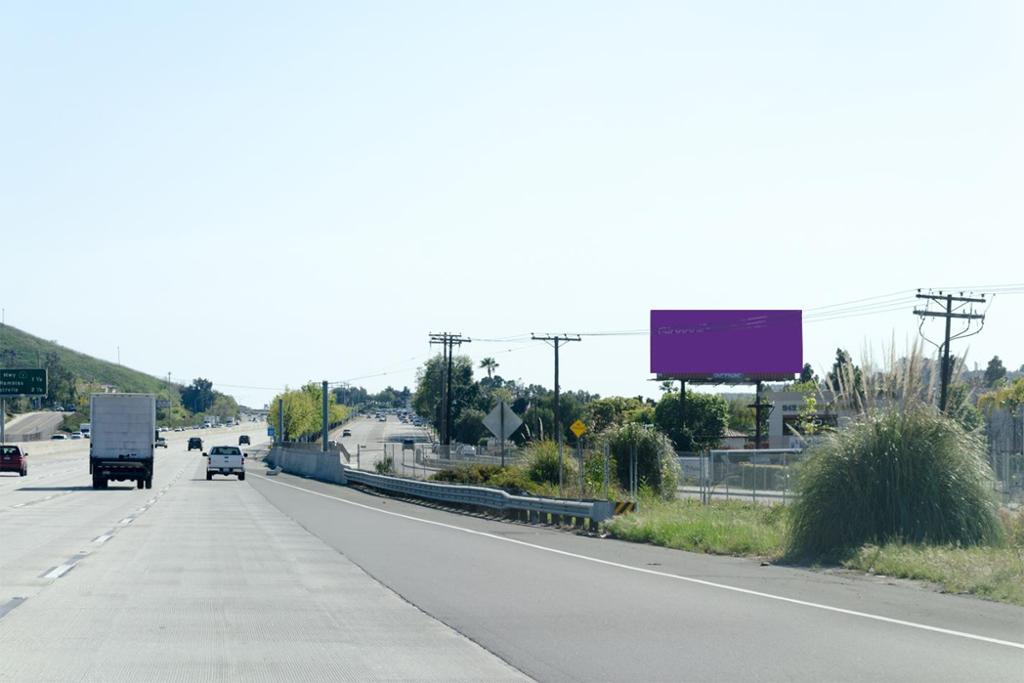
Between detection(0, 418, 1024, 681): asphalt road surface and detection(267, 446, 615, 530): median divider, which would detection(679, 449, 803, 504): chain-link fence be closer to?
detection(267, 446, 615, 530): median divider

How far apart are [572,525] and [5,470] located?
4639cm

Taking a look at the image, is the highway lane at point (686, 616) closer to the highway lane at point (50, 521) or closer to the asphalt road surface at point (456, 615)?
the asphalt road surface at point (456, 615)

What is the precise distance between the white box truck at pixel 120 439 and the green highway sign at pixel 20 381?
39960mm

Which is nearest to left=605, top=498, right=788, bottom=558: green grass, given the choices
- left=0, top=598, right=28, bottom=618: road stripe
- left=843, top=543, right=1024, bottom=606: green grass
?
left=843, top=543, right=1024, bottom=606: green grass

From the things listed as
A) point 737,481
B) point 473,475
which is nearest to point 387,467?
point 473,475

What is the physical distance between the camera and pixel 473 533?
26.2 meters

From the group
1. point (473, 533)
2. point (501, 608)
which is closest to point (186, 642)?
point (501, 608)

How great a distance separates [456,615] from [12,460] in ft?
194

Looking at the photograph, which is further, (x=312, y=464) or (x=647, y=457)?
(x=312, y=464)

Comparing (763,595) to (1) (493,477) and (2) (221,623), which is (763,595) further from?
(1) (493,477)

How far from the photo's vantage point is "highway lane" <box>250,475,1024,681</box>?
9.88 metres

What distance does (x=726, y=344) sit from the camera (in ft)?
285

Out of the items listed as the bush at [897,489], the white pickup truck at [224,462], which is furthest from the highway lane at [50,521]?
the bush at [897,489]

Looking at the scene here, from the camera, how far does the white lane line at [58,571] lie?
15930 mm
